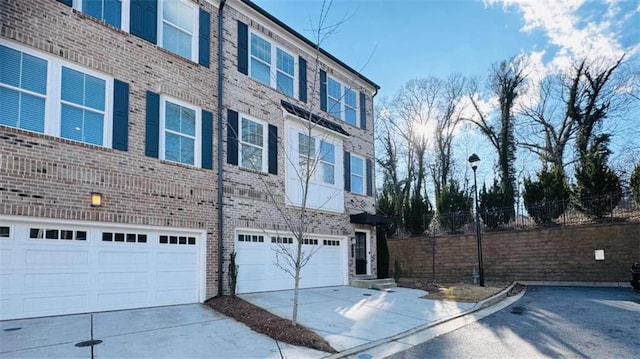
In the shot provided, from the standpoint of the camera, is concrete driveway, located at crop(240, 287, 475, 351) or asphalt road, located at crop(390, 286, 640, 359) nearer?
asphalt road, located at crop(390, 286, 640, 359)

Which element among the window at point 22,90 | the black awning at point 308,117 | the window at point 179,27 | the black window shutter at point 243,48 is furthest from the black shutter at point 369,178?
the window at point 22,90

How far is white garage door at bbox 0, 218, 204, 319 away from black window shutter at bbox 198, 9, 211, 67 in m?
4.88

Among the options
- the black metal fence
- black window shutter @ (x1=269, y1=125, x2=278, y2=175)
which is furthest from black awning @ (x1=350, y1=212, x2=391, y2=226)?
the black metal fence

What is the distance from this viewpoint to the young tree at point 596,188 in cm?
1702

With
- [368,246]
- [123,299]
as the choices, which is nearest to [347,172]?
[368,246]

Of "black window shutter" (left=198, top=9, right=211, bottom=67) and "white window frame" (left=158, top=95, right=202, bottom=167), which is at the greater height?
A: "black window shutter" (left=198, top=9, right=211, bottom=67)

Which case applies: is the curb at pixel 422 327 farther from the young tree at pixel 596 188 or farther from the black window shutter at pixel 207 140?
the young tree at pixel 596 188

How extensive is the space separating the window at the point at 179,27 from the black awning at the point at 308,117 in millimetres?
3592

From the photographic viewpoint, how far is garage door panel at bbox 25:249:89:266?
7902mm

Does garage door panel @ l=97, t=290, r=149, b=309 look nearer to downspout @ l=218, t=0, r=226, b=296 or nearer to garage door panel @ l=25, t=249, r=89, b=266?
garage door panel @ l=25, t=249, r=89, b=266

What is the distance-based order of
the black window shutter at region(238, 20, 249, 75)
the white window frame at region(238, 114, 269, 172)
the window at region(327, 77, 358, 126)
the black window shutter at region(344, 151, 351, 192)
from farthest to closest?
the window at region(327, 77, 358, 126)
the black window shutter at region(344, 151, 351, 192)
the black window shutter at region(238, 20, 249, 75)
the white window frame at region(238, 114, 269, 172)

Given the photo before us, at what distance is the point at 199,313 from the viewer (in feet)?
30.2

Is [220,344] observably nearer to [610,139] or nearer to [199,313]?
[199,313]

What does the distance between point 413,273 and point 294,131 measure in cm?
1165
